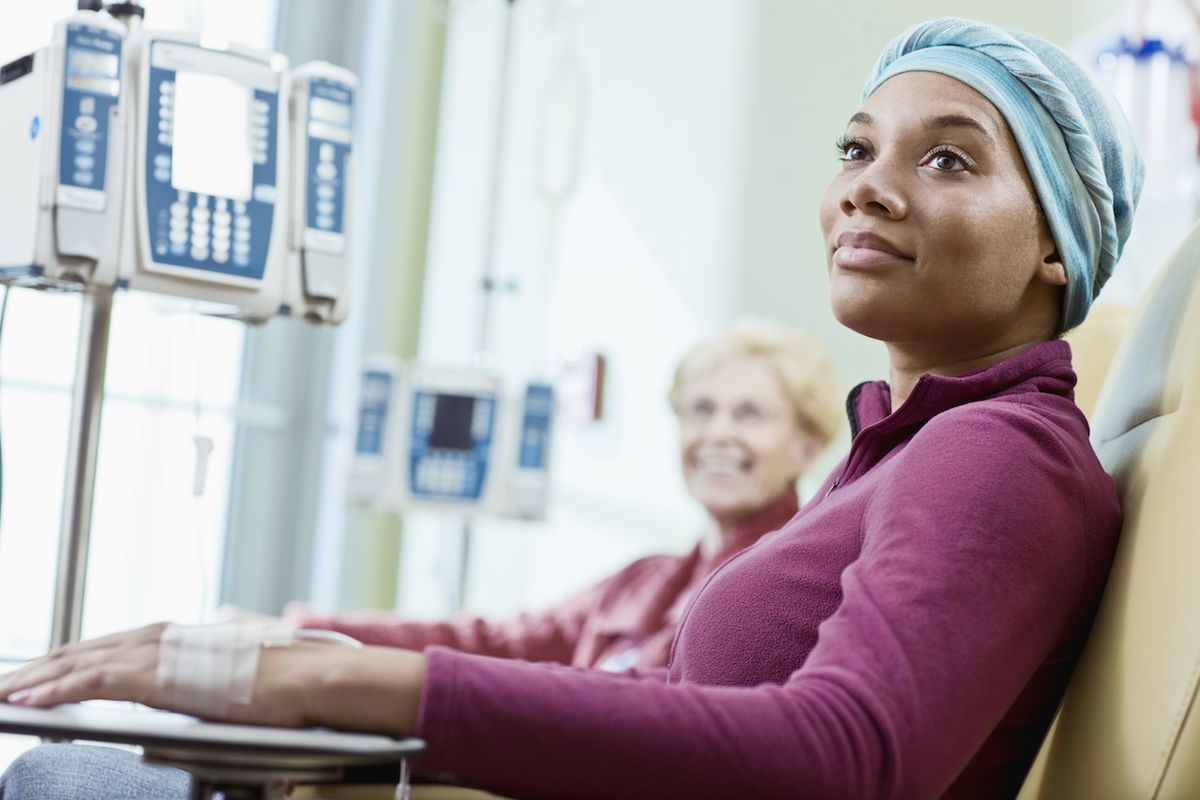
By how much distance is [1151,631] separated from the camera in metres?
1.00

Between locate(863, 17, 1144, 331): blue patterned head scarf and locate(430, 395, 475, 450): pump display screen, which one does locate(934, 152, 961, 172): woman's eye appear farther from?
locate(430, 395, 475, 450): pump display screen

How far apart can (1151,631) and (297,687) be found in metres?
0.59

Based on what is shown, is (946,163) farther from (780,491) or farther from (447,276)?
(447,276)

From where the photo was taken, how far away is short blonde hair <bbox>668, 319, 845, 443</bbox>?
2816 millimetres

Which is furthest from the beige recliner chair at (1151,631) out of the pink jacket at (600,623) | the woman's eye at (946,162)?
the pink jacket at (600,623)

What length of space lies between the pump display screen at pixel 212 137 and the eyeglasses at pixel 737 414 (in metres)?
1.28

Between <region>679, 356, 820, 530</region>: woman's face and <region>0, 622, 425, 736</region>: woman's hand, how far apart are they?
1931 mm

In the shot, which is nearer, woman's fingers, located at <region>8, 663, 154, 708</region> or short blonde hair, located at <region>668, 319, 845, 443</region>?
woman's fingers, located at <region>8, 663, 154, 708</region>

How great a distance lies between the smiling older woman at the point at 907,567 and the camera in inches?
33.3

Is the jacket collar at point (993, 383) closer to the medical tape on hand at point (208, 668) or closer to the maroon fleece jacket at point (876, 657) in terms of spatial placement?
the maroon fleece jacket at point (876, 657)

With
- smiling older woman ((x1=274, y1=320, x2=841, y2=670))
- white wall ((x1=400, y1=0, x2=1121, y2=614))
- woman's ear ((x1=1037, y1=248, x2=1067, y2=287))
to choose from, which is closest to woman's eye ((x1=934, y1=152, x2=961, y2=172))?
woman's ear ((x1=1037, y1=248, x2=1067, y2=287))

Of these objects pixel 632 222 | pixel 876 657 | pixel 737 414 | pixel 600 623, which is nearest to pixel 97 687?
pixel 876 657

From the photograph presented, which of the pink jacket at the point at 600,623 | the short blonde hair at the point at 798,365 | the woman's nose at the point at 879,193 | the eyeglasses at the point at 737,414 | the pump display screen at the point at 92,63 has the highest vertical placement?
the pump display screen at the point at 92,63

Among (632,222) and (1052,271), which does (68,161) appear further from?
(632,222)
